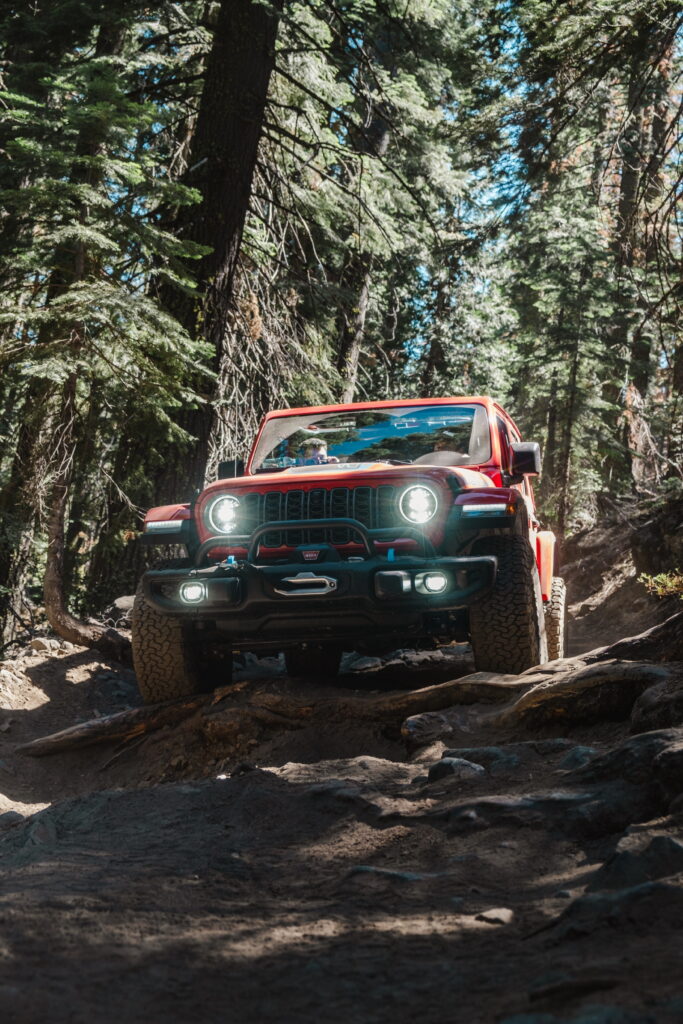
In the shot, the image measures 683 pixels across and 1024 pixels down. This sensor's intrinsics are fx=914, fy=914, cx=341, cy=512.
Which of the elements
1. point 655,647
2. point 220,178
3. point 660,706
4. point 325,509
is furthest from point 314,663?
point 220,178

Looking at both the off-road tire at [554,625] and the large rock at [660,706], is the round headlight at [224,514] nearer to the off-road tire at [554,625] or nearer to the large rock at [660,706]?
the large rock at [660,706]

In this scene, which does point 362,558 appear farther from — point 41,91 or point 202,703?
point 41,91

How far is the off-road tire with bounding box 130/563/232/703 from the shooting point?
6250mm

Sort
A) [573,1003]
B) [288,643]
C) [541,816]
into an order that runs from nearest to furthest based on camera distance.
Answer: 1. [573,1003]
2. [541,816]
3. [288,643]

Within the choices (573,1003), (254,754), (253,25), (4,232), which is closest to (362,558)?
(254,754)

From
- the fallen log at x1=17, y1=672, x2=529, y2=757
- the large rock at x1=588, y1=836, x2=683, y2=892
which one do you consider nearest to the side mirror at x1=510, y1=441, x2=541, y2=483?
A: the fallen log at x1=17, y1=672, x2=529, y2=757

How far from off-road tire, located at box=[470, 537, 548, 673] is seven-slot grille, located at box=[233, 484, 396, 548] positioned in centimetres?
79

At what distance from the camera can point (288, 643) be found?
636 centimetres

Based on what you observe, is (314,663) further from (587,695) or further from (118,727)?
(587,695)

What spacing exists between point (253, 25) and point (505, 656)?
25.9 ft

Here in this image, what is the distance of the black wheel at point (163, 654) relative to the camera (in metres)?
6.25

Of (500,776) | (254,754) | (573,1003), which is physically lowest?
(254,754)

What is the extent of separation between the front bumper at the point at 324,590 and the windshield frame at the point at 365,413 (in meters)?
1.06

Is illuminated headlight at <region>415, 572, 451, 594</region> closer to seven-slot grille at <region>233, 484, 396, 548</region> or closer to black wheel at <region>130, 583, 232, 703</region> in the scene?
seven-slot grille at <region>233, 484, 396, 548</region>
